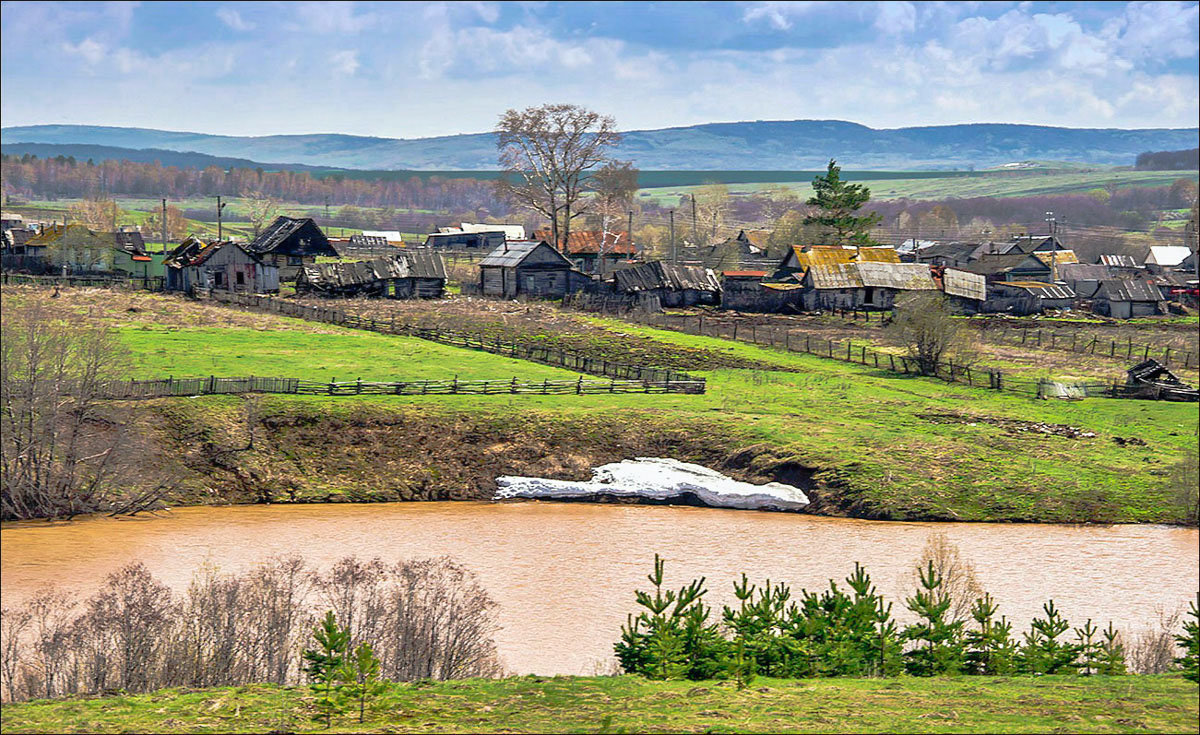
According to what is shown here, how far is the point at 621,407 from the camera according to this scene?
4841 cm

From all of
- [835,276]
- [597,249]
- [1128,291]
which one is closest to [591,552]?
[835,276]

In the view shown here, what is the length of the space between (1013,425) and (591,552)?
68.9ft

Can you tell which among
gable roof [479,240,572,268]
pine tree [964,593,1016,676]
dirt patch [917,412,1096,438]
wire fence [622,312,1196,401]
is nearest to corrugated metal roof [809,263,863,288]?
wire fence [622,312,1196,401]

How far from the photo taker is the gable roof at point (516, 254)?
8412 cm

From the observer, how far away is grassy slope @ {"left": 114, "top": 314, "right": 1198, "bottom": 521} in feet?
132

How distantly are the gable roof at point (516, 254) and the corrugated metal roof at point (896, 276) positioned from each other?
20.8 metres

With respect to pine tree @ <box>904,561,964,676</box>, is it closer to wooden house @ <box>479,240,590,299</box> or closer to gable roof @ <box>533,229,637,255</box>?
wooden house @ <box>479,240,590,299</box>

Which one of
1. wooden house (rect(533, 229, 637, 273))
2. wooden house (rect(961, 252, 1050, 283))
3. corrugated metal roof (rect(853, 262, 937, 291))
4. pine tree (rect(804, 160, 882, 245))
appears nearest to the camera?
corrugated metal roof (rect(853, 262, 937, 291))

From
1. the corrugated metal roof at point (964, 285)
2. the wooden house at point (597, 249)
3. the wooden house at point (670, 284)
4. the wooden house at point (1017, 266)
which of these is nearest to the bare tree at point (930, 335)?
the wooden house at point (670, 284)

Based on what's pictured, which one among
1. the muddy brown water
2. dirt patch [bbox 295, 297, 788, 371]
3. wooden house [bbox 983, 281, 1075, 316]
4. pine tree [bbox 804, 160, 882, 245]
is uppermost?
pine tree [bbox 804, 160, 882, 245]

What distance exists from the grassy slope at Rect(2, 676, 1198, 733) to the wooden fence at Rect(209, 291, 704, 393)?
105 ft

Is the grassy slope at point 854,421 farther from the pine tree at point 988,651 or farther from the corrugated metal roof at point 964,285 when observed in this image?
the corrugated metal roof at point 964,285

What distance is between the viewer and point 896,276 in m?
86.4

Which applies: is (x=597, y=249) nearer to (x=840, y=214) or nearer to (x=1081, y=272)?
(x=840, y=214)
